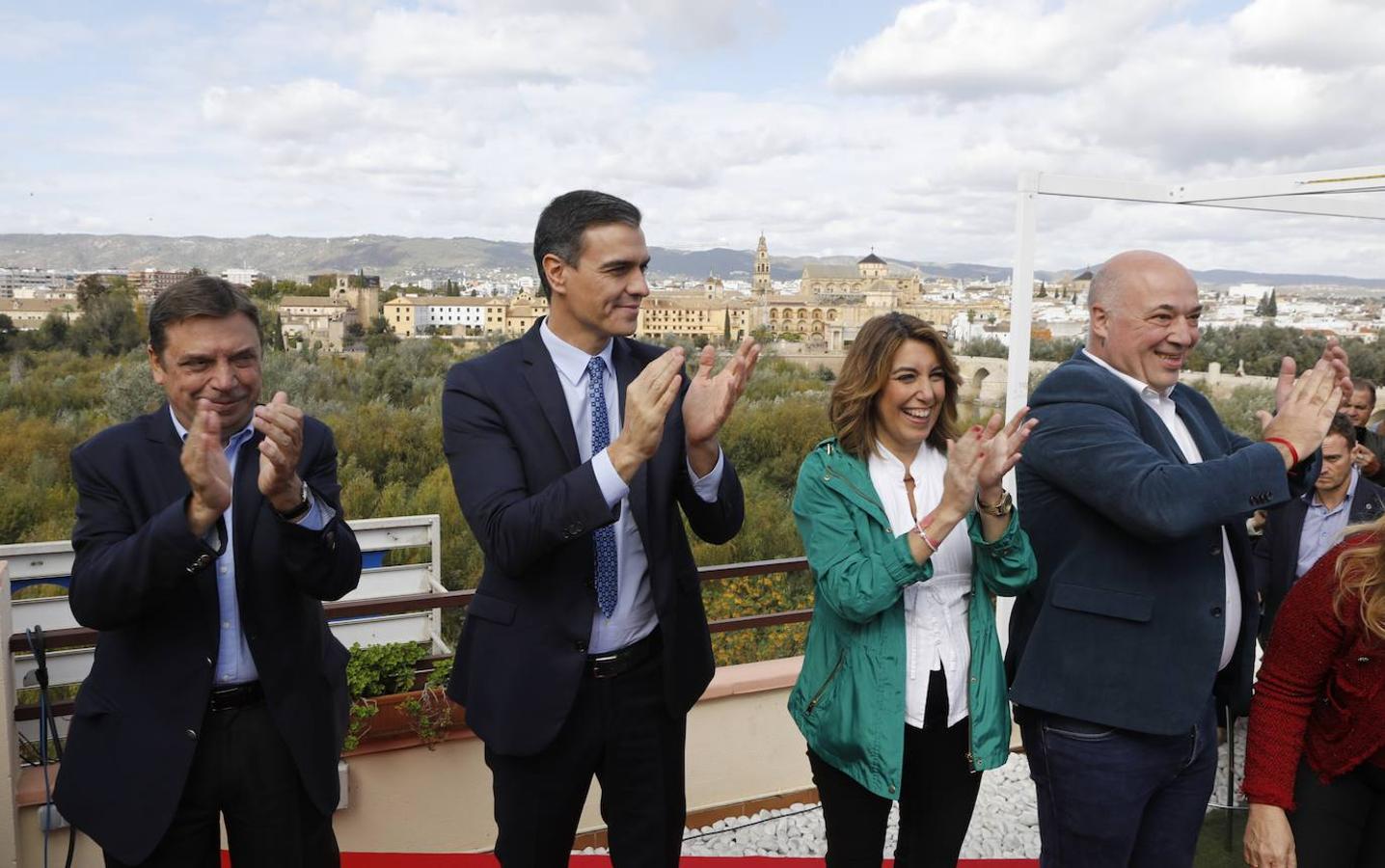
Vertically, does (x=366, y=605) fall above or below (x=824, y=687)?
below

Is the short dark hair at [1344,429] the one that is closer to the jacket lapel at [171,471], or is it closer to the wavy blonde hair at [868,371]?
the wavy blonde hair at [868,371]

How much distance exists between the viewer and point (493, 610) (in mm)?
1857

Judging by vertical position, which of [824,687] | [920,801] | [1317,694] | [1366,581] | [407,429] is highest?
[1366,581]

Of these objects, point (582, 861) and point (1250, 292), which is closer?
point (582, 861)

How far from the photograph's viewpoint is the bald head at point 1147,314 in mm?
1820

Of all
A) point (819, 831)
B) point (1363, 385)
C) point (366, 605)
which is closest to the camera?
point (366, 605)

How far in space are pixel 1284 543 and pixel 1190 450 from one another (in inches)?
65.6

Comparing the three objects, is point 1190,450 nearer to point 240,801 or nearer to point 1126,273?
point 1126,273

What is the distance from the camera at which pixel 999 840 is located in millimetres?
3363

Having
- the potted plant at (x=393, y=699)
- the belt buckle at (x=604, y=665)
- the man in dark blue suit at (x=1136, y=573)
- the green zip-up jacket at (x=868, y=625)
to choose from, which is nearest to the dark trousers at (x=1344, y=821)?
the man in dark blue suit at (x=1136, y=573)

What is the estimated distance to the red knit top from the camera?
1.57 m

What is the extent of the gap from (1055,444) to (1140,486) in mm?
194

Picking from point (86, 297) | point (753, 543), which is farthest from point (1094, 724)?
point (86, 297)

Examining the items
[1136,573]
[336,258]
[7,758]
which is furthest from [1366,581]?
[336,258]
